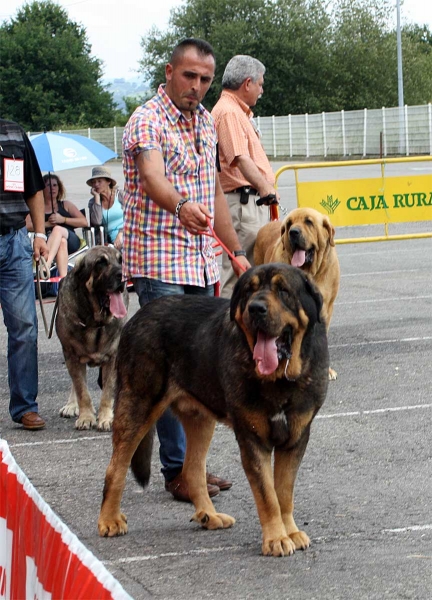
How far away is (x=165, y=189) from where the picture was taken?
5.28 metres

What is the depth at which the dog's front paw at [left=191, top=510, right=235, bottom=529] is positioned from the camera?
514 centimetres

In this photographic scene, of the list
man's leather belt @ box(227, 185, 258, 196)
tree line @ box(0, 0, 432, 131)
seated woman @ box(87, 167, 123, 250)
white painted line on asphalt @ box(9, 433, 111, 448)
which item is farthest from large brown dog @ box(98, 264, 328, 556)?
tree line @ box(0, 0, 432, 131)

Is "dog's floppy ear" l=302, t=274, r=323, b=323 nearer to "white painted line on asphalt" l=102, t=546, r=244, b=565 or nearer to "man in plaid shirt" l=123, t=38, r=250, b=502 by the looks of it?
"man in plaid shirt" l=123, t=38, r=250, b=502

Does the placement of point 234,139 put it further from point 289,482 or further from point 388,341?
point 289,482

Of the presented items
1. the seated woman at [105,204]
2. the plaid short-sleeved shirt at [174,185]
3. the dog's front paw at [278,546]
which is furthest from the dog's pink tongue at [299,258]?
the seated woman at [105,204]

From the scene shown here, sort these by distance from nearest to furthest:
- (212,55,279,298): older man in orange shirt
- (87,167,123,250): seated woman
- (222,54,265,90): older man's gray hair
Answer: (212,55,279,298): older man in orange shirt
(222,54,265,90): older man's gray hair
(87,167,123,250): seated woman

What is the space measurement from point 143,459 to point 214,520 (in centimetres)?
46

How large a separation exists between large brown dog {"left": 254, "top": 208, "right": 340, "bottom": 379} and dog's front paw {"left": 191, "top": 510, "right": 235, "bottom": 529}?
3.39 meters

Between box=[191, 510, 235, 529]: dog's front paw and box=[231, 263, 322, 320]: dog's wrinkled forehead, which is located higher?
box=[231, 263, 322, 320]: dog's wrinkled forehead

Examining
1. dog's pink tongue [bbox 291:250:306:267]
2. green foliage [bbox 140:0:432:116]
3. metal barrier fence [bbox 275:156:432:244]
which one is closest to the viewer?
dog's pink tongue [bbox 291:250:306:267]

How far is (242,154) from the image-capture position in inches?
351

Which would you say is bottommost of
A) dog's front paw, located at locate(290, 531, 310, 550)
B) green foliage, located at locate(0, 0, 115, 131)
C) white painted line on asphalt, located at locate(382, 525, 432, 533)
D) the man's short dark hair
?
white painted line on asphalt, located at locate(382, 525, 432, 533)

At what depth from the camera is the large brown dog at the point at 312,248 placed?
27.8 ft

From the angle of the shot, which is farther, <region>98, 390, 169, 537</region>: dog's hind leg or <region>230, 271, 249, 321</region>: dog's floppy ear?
<region>98, 390, 169, 537</region>: dog's hind leg
